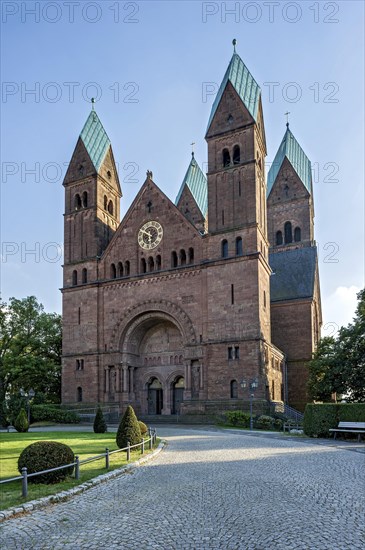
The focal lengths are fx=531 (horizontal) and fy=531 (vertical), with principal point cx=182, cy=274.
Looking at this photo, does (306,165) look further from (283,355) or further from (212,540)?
(212,540)

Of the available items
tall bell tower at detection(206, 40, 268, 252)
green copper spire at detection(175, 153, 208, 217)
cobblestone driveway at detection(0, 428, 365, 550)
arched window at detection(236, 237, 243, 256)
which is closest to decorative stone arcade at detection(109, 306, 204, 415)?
arched window at detection(236, 237, 243, 256)

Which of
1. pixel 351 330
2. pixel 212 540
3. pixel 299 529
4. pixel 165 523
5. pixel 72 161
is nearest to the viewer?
pixel 212 540

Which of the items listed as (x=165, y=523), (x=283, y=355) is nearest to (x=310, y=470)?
(x=165, y=523)

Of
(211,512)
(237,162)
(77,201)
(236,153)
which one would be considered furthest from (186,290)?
(211,512)

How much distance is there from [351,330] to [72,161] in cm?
3137

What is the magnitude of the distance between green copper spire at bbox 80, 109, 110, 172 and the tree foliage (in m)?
27.4

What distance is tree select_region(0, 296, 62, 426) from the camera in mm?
52000

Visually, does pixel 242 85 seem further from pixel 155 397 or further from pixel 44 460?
pixel 44 460

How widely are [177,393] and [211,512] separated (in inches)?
1455

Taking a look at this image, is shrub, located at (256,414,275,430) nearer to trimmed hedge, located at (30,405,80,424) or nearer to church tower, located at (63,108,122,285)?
trimmed hedge, located at (30,405,80,424)

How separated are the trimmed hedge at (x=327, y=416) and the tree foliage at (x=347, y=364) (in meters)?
13.2

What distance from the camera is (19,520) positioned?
939cm

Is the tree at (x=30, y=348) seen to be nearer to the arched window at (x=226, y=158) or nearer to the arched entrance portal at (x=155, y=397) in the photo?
the arched entrance portal at (x=155, y=397)

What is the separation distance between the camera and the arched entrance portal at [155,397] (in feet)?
155
